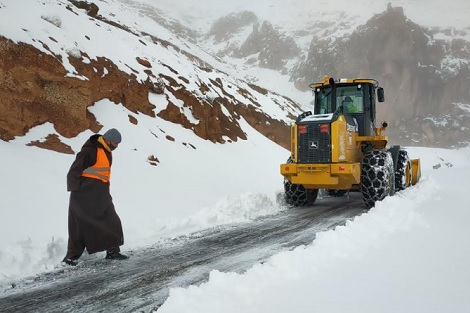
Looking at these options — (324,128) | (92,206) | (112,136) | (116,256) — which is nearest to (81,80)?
(324,128)

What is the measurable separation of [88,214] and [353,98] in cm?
759

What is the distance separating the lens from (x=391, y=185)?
954cm

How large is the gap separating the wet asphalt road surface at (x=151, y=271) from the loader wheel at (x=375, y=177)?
208cm

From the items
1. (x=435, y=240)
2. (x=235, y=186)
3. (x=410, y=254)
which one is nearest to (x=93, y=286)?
(x=410, y=254)

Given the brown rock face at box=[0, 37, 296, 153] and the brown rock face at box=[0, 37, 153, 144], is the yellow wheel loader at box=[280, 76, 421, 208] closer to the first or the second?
the brown rock face at box=[0, 37, 296, 153]

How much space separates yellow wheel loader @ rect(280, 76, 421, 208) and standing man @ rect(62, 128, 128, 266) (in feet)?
16.8

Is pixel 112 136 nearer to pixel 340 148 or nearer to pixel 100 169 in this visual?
pixel 100 169

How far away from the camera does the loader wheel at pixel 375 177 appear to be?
29.0ft

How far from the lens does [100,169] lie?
5109mm

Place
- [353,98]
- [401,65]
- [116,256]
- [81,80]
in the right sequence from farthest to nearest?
[401,65] → [81,80] → [353,98] → [116,256]

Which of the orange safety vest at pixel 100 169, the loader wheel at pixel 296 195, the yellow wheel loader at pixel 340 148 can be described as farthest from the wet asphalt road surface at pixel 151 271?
the loader wheel at pixel 296 195

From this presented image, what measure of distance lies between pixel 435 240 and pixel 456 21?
193m

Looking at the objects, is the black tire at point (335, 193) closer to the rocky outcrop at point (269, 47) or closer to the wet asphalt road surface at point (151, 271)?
the wet asphalt road surface at point (151, 271)

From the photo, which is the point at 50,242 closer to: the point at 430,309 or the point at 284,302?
the point at 284,302
